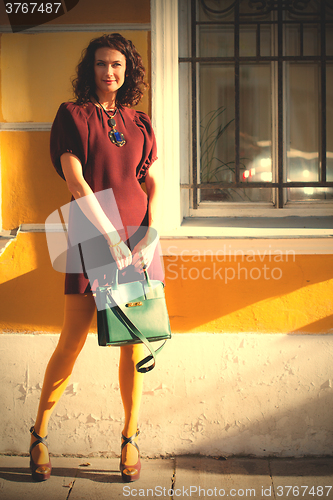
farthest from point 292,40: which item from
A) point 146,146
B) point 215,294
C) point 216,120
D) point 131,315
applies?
point 131,315

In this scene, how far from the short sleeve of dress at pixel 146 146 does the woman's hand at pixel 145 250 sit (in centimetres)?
34

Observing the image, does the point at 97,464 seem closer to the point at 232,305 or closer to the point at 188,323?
the point at 188,323

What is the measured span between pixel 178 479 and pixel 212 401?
46cm

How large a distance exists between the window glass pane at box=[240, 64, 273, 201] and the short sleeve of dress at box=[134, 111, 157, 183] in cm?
83

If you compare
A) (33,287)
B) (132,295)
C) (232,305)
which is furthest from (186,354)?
(33,287)

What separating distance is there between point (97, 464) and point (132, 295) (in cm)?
119

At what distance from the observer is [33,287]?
7.65ft

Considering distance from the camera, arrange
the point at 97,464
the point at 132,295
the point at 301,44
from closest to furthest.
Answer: the point at 132,295 → the point at 97,464 → the point at 301,44

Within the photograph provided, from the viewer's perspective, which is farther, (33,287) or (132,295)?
(33,287)

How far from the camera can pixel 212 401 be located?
90.7 inches

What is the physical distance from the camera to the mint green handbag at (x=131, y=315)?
172 centimetres

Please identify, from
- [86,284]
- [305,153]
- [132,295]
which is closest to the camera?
[132,295]
